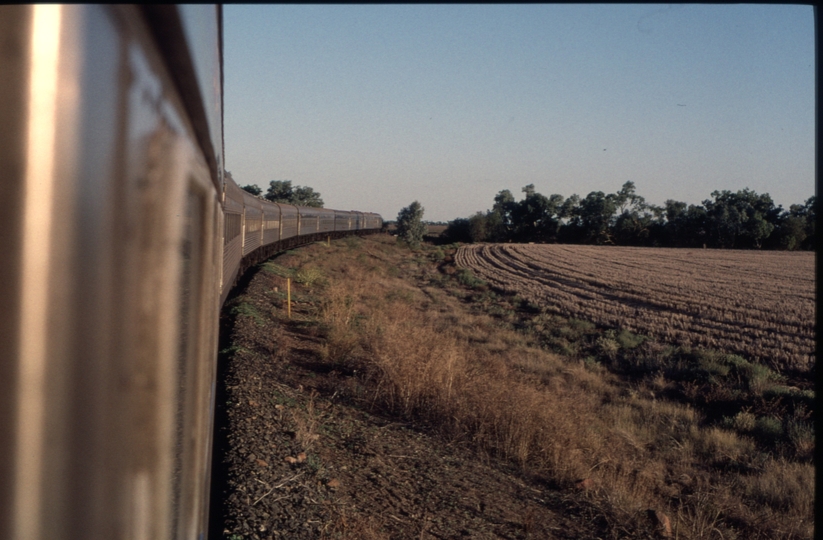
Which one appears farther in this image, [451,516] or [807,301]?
[807,301]

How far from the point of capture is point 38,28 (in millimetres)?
762

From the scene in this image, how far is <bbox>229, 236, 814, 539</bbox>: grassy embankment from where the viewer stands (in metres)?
7.12

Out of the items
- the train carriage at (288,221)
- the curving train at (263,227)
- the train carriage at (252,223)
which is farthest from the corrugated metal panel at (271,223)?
the train carriage at (288,221)

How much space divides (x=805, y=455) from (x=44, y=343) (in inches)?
421

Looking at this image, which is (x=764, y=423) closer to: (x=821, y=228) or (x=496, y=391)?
(x=496, y=391)

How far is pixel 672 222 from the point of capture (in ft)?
171

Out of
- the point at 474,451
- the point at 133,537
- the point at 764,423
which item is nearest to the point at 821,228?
the point at 133,537

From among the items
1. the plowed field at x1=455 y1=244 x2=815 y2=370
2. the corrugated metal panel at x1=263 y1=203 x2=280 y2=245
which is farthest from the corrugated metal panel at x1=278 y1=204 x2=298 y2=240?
the plowed field at x1=455 y1=244 x2=815 y2=370

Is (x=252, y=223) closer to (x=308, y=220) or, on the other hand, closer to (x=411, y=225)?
(x=308, y=220)

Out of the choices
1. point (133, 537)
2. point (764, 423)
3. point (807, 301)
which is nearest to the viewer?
point (133, 537)

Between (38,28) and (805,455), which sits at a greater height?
(38,28)

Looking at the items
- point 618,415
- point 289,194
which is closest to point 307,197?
point 289,194

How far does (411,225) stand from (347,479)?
5570cm

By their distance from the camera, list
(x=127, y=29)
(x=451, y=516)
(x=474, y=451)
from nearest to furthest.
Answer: (x=127, y=29) < (x=451, y=516) < (x=474, y=451)
